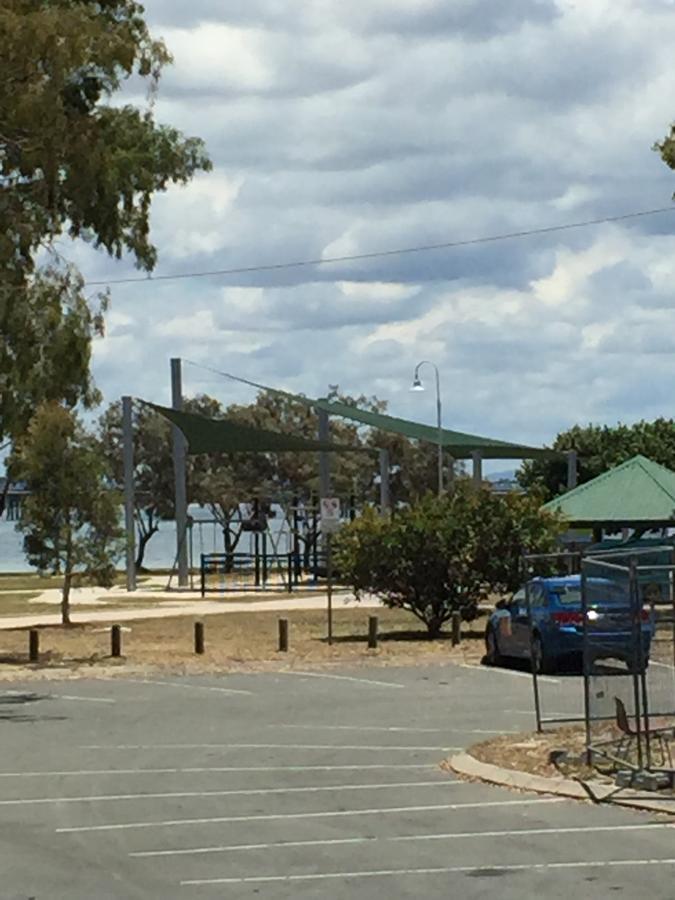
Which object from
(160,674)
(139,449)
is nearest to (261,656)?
(160,674)

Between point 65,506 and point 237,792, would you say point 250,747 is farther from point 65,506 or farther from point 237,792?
point 65,506

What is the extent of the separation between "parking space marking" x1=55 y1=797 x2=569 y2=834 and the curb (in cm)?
21

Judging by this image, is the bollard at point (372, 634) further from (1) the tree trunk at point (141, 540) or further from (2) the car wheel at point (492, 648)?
(1) the tree trunk at point (141, 540)

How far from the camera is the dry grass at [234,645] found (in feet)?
108

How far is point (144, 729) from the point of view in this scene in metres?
22.1

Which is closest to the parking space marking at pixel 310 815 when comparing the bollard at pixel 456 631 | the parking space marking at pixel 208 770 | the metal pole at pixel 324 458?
the parking space marking at pixel 208 770

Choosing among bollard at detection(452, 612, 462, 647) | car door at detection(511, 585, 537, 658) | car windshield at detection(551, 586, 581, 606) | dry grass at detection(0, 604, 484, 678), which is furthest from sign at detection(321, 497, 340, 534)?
car windshield at detection(551, 586, 581, 606)

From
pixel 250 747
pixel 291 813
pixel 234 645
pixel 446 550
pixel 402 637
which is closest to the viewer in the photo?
pixel 291 813

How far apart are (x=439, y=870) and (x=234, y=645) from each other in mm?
25086

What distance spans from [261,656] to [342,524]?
4743 millimetres

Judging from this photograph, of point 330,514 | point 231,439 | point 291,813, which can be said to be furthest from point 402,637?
point 291,813

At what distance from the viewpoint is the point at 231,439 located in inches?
2350

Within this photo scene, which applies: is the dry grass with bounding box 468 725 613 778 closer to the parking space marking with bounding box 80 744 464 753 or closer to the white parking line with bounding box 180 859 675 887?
the parking space marking with bounding box 80 744 464 753

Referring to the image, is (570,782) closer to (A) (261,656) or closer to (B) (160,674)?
(B) (160,674)
